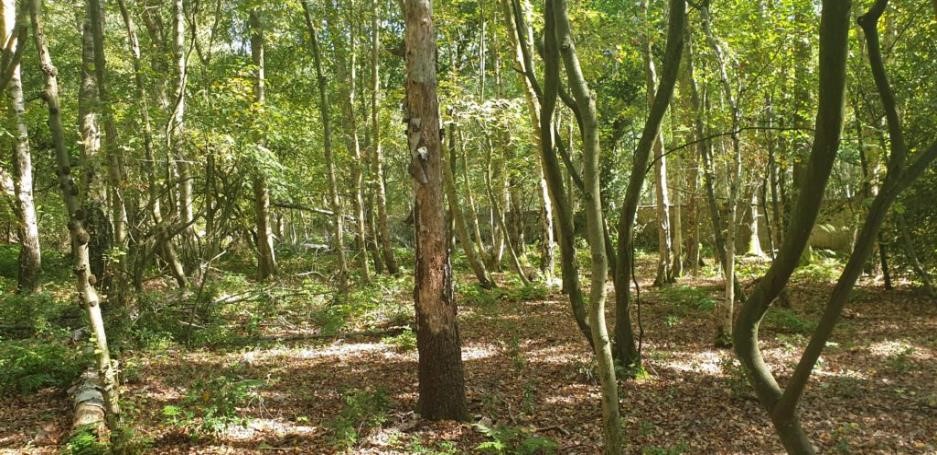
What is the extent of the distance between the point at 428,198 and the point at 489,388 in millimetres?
2666

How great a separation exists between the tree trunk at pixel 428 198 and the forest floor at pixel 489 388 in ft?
2.86

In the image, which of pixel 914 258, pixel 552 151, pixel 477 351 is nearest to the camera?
pixel 552 151

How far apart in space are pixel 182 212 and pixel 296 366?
4.52 m

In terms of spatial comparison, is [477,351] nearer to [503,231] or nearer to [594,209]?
[594,209]

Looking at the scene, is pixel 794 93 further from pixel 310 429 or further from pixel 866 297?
pixel 310 429

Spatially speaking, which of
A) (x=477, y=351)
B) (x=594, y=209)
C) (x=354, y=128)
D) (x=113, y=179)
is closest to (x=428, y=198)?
(x=594, y=209)

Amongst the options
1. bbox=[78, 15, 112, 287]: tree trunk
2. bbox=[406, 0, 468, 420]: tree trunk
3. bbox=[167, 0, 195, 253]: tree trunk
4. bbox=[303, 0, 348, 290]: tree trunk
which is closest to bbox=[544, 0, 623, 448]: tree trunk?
bbox=[406, 0, 468, 420]: tree trunk

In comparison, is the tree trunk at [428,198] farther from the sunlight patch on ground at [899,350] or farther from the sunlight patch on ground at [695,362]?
the sunlight patch on ground at [899,350]

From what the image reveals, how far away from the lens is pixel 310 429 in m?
5.24

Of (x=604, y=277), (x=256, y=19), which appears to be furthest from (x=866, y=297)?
(x=256, y=19)

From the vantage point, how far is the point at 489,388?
6453mm

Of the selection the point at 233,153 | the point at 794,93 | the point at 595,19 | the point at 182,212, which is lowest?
the point at 182,212

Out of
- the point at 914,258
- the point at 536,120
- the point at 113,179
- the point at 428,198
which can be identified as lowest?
the point at 914,258

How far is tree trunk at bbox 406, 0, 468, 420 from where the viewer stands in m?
4.97
